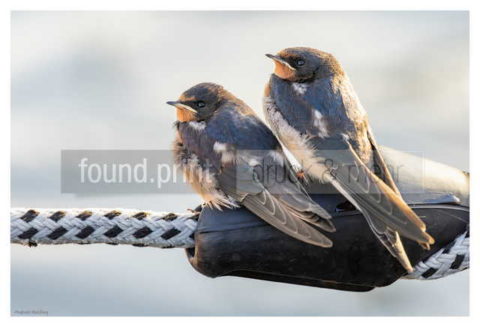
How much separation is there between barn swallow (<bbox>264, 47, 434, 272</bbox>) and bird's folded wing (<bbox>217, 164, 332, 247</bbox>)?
0.47ft

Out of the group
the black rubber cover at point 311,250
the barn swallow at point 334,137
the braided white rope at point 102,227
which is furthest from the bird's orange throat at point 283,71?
the braided white rope at point 102,227

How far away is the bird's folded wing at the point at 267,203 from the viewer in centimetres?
204

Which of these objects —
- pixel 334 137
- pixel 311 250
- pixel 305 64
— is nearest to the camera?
pixel 311 250

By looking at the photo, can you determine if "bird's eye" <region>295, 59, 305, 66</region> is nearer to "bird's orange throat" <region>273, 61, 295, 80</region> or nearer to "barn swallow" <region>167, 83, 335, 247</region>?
"bird's orange throat" <region>273, 61, 295, 80</region>

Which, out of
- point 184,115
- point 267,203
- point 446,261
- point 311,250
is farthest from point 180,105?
point 446,261

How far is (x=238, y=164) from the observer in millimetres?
2283

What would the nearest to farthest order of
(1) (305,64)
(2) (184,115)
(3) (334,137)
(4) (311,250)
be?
(4) (311,250)
(3) (334,137)
(1) (305,64)
(2) (184,115)

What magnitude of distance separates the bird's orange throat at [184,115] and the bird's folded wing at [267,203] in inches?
10.2

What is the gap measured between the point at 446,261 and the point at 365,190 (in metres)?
0.32

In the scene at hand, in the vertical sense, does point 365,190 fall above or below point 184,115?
below

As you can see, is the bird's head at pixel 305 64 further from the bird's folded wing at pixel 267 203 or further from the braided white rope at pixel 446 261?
the braided white rope at pixel 446 261

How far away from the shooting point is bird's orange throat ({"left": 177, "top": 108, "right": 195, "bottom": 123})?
2488mm

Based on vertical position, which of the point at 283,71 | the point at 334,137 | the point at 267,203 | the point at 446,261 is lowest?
the point at 446,261

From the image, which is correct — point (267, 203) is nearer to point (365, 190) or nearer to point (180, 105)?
point (365, 190)
